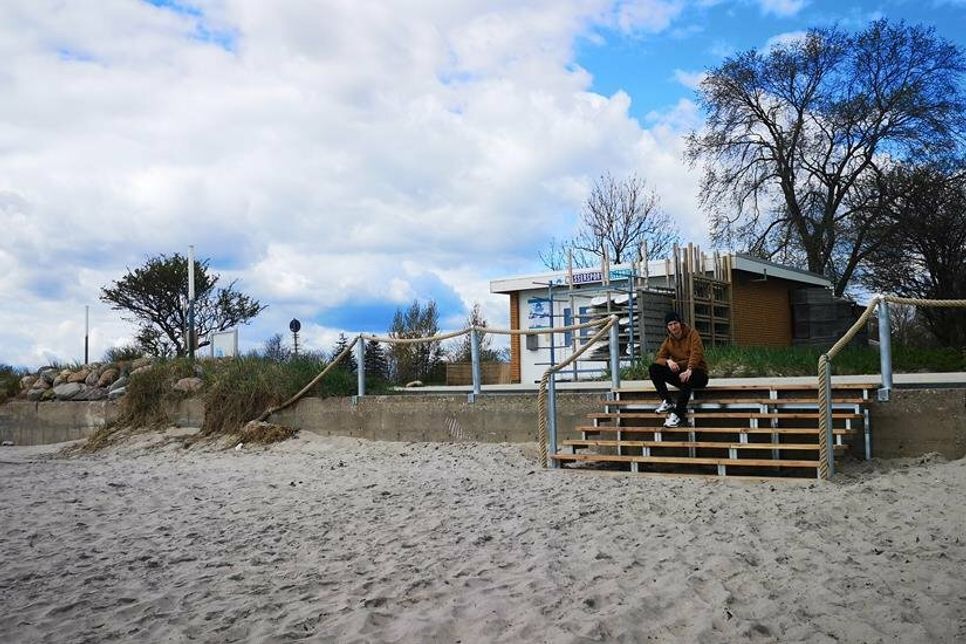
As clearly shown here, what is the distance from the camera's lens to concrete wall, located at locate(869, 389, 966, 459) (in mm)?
8664

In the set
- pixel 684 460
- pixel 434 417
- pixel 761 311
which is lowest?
pixel 684 460

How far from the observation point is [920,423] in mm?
8812

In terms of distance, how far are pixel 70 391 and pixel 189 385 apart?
434 cm

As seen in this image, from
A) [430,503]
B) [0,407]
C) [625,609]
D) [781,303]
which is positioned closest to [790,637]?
[625,609]

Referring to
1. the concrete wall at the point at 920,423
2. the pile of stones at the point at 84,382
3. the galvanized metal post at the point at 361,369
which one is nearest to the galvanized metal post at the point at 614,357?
the concrete wall at the point at 920,423

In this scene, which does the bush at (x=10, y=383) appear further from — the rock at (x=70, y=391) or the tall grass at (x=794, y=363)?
the tall grass at (x=794, y=363)

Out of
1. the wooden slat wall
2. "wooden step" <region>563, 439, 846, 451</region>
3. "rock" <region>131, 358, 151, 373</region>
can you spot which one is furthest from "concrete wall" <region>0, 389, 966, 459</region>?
the wooden slat wall

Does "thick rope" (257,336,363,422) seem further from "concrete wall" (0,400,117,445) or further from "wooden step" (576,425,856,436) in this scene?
"wooden step" (576,425,856,436)

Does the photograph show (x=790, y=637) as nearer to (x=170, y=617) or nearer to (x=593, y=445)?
(x=170, y=617)

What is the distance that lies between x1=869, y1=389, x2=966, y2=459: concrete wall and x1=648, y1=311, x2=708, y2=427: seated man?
1820 millimetres

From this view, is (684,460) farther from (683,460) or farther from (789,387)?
(789,387)

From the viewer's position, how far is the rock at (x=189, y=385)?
1571 centimetres

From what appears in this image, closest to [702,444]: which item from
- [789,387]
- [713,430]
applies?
[713,430]

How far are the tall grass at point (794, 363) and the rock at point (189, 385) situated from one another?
7.65 m
